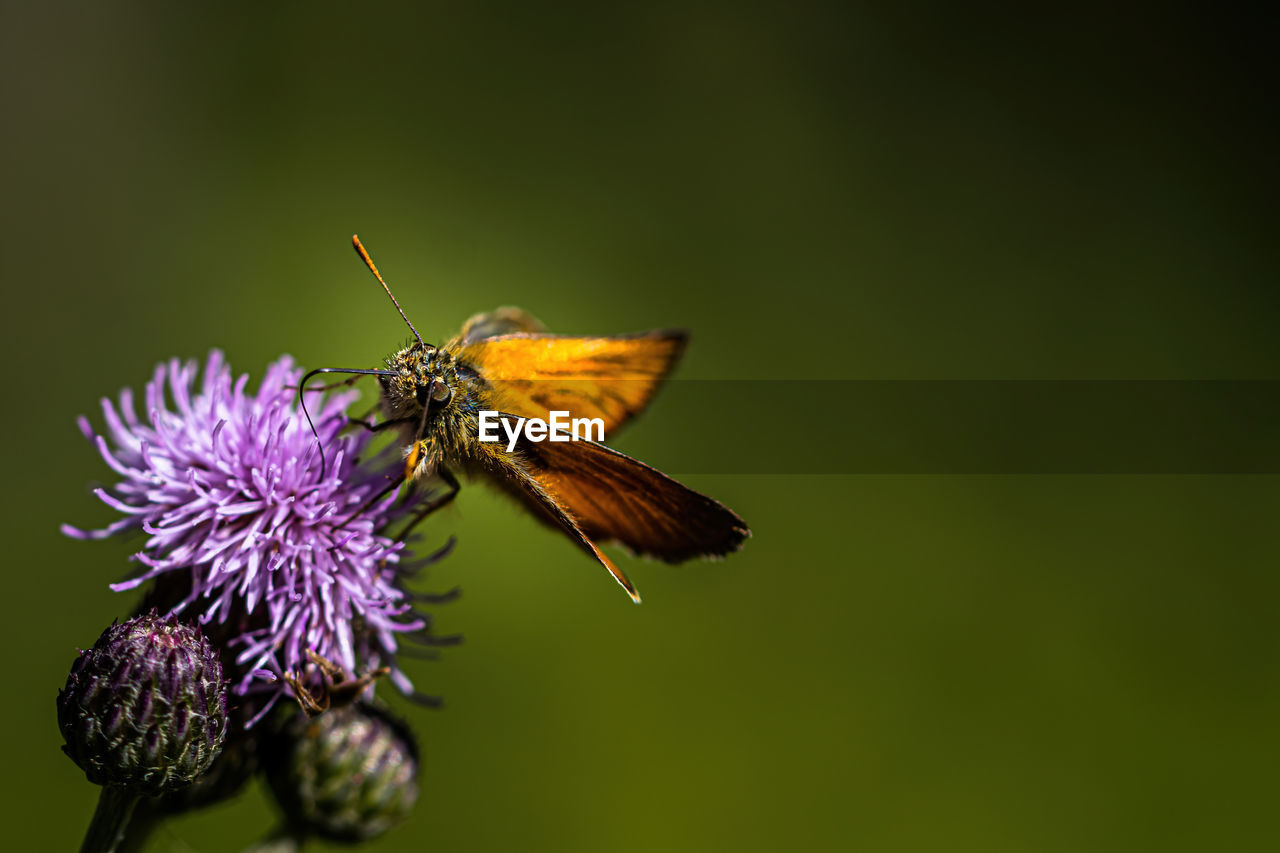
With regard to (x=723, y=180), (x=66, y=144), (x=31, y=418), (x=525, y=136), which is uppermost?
(x=723, y=180)

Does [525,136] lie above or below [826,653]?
above

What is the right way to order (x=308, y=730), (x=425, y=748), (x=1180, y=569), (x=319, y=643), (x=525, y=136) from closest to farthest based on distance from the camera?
(x=319, y=643) → (x=308, y=730) → (x=425, y=748) → (x=1180, y=569) → (x=525, y=136)

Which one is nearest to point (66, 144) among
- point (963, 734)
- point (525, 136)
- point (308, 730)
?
point (525, 136)

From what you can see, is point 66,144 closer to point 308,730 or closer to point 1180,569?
point 308,730

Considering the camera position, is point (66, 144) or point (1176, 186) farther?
point (1176, 186)

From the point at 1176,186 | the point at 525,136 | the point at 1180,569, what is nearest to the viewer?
the point at 1180,569

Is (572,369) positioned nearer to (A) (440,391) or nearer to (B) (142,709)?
(A) (440,391)

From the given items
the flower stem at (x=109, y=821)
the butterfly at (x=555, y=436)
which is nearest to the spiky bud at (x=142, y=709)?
the flower stem at (x=109, y=821)
